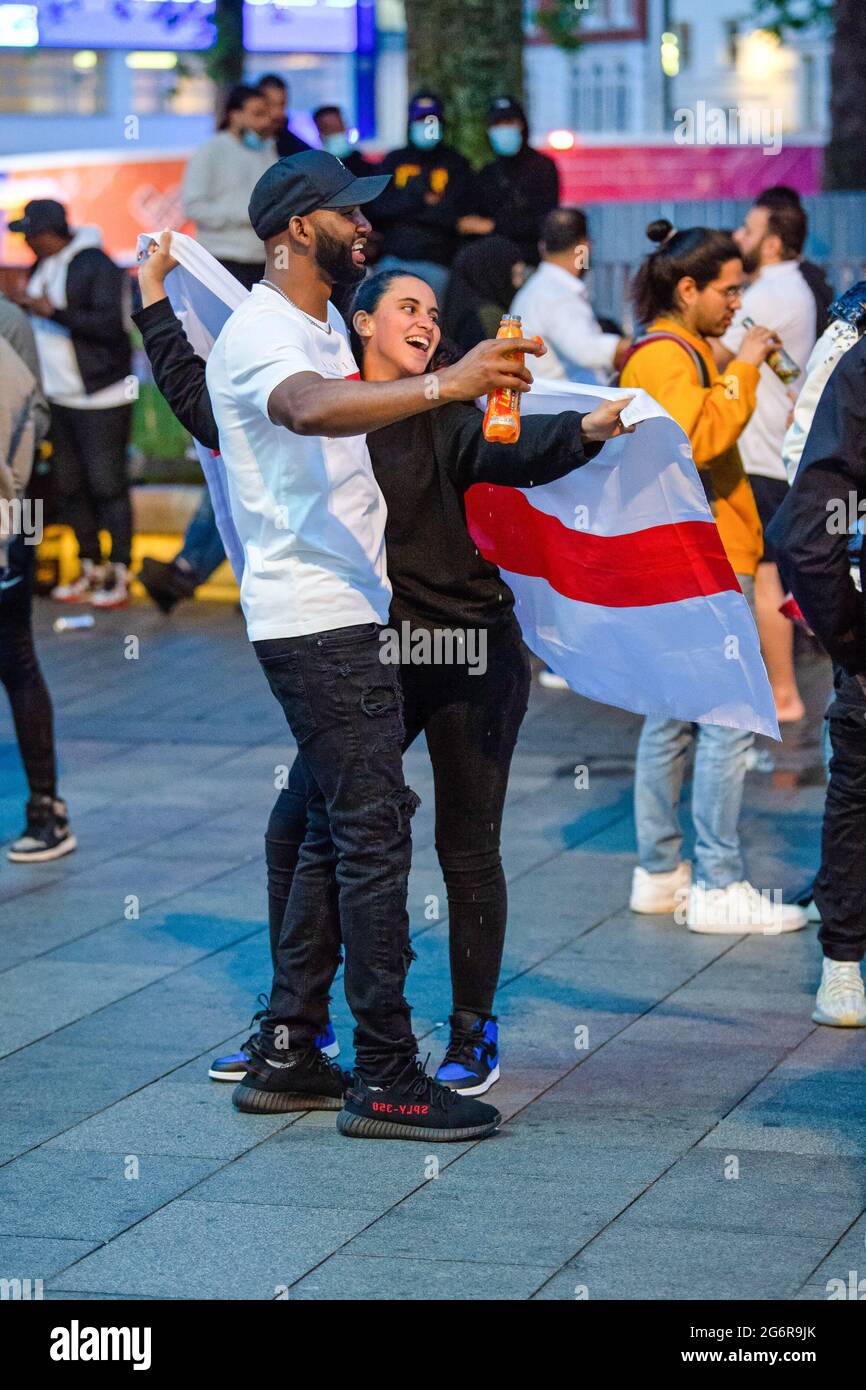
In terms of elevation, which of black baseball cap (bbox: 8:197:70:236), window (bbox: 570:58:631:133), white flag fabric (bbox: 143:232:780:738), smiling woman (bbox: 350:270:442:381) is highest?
window (bbox: 570:58:631:133)

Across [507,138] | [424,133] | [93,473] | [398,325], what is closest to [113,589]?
[93,473]

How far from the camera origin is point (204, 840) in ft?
24.7

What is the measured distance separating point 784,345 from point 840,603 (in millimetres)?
4159

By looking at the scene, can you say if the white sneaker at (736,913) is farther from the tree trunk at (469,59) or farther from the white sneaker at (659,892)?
the tree trunk at (469,59)

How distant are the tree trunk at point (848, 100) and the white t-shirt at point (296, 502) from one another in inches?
531

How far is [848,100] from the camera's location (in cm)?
1747

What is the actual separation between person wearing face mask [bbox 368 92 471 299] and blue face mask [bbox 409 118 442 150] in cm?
2

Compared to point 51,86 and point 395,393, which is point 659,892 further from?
point 51,86

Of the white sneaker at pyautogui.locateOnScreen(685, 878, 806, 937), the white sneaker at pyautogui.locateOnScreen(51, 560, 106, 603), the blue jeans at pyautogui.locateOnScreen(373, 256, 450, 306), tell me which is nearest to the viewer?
the white sneaker at pyautogui.locateOnScreen(685, 878, 806, 937)

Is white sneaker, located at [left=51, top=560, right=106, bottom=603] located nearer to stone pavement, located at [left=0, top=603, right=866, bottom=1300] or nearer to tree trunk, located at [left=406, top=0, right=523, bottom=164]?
tree trunk, located at [left=406, top=0, right=523, bottom=164]

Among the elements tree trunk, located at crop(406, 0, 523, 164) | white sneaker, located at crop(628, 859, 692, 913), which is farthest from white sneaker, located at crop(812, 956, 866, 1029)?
tree trunk, located at crop(406, 0, 523, 164)

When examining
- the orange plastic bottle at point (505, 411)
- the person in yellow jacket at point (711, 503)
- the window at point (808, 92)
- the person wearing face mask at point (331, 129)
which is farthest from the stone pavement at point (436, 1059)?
the window at point (808, 92)

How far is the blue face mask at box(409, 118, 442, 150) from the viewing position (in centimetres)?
1193

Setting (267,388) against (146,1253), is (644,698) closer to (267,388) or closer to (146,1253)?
(267,388)
